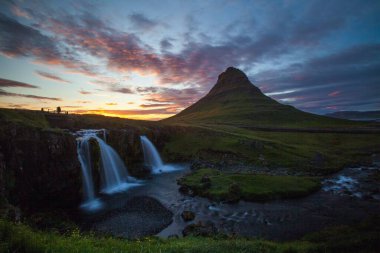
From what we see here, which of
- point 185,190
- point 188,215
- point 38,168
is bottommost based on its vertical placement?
point 188,215

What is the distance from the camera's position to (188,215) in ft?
100

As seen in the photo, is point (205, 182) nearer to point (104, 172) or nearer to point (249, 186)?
point (249, 186)

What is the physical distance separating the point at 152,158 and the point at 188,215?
121 feet

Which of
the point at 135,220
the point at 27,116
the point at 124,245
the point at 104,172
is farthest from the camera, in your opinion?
the point at 27,116

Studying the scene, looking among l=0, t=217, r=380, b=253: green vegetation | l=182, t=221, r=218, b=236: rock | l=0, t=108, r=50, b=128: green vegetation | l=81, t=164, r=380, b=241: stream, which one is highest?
l=0, t=108, r=50, b=128: green vegetation

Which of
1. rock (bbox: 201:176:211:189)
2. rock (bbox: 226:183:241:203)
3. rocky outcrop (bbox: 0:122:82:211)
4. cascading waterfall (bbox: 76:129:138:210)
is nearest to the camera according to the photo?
rocky outcrop (bbox: 0:122:82:211)

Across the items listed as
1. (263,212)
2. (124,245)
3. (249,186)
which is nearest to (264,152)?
(249,186)

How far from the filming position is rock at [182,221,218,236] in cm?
2489

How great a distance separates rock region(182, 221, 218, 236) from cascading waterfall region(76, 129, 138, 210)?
1568 cm

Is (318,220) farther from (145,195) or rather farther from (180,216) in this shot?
(145,195)

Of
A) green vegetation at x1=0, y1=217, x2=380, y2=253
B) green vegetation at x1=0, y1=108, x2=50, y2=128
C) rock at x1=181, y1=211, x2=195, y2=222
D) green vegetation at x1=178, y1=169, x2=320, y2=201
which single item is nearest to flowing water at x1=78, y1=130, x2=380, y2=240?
rock at x1=181, y1=211, x2=195, y2=222

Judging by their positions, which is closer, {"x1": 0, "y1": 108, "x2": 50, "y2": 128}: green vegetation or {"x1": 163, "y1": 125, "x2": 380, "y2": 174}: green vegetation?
{"x1": 0, "y1": 108, "x2": 50, "y2": 128}: green vegetation

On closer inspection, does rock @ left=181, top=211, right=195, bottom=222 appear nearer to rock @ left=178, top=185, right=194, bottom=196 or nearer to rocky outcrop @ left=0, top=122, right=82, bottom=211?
rock @ left=178, top=185, right=194, bottom=196

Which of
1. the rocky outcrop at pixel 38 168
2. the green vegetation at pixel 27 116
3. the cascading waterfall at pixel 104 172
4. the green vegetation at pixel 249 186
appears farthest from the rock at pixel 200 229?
the green vegetation at pixel 27 116
